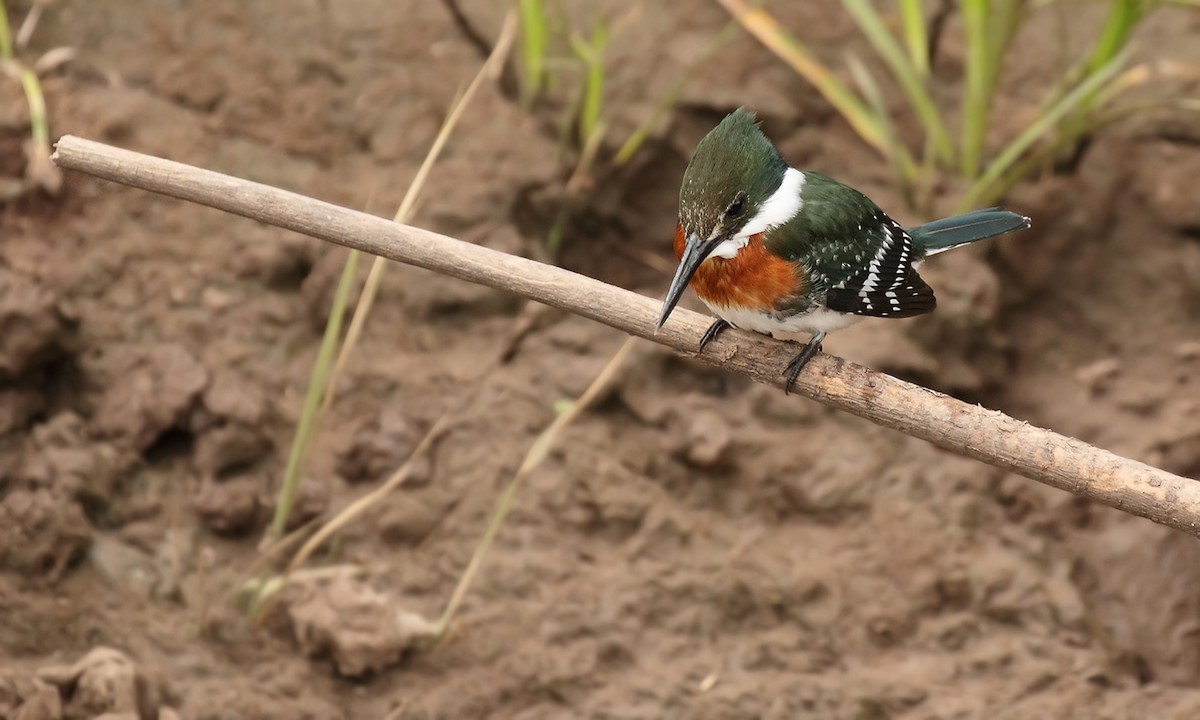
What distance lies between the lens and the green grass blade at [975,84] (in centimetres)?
436

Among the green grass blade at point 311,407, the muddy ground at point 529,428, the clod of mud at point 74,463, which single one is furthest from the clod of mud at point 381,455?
A: the clod of mud at point 74,463

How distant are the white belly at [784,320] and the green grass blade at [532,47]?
162cm

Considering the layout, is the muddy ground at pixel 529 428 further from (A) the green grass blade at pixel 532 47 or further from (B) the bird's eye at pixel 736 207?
(B) the bird's eye at pixel 736 207

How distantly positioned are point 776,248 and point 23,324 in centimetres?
212

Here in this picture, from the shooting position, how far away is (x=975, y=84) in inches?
174

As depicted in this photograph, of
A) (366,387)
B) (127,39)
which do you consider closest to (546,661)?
(366,387)

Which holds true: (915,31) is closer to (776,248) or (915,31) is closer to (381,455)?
(776,248)

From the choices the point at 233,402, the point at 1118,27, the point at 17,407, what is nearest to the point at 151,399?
the point at 233,402

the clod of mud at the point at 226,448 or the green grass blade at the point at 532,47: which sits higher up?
the green grass blade at the point at 532,47

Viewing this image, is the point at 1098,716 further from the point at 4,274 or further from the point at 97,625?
the point at 4,274

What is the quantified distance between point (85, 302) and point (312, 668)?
54.0 inches

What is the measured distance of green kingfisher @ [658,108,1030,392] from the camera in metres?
2.89

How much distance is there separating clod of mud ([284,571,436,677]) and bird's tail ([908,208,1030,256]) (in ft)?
5.45

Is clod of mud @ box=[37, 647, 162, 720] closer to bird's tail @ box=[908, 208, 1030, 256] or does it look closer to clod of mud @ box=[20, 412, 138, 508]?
clod of mud @ box=[20, 412, 138, 508]
